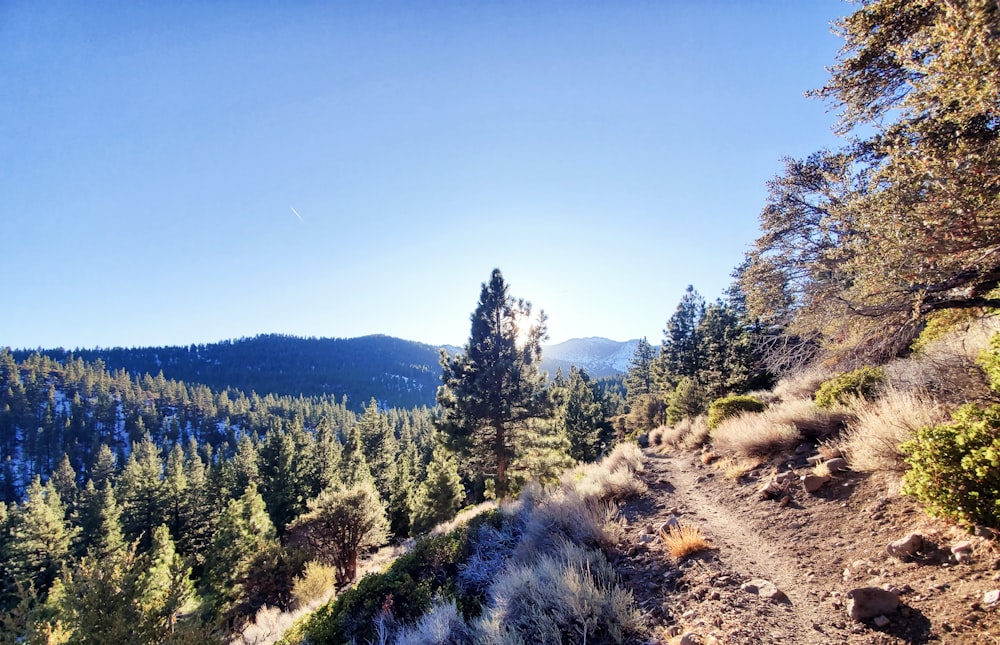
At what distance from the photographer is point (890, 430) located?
5.19 metres

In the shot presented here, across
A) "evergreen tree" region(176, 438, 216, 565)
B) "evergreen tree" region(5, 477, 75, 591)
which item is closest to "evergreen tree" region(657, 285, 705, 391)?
"evergreen tree" region(176, 438, 216, 565)

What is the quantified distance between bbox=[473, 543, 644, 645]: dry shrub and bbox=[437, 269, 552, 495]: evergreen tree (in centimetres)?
1102

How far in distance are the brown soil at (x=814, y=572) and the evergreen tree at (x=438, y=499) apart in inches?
991

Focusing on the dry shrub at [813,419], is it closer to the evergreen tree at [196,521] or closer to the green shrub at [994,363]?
the green shrub at [994,363]

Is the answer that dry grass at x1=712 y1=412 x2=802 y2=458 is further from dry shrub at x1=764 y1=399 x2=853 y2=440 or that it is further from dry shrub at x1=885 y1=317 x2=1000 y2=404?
dry shrub at x1=885 y1=317 x2=1000 y2=404

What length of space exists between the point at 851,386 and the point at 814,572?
5607mm

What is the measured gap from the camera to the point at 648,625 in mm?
4289

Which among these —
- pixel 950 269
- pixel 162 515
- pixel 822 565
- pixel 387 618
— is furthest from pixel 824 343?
pixel 162 515

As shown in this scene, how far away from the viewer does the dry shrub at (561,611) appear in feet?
13.9

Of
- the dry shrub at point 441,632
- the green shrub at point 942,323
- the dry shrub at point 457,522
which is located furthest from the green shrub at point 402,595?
the green shrub at point 942,323

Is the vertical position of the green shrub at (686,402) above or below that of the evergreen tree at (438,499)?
above

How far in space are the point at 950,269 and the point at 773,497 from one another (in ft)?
13.3

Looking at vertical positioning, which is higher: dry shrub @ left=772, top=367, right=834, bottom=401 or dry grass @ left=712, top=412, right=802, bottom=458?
dry shrub @ left=772, top=367, right=834, bottom=401

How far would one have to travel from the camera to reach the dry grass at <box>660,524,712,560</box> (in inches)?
214
